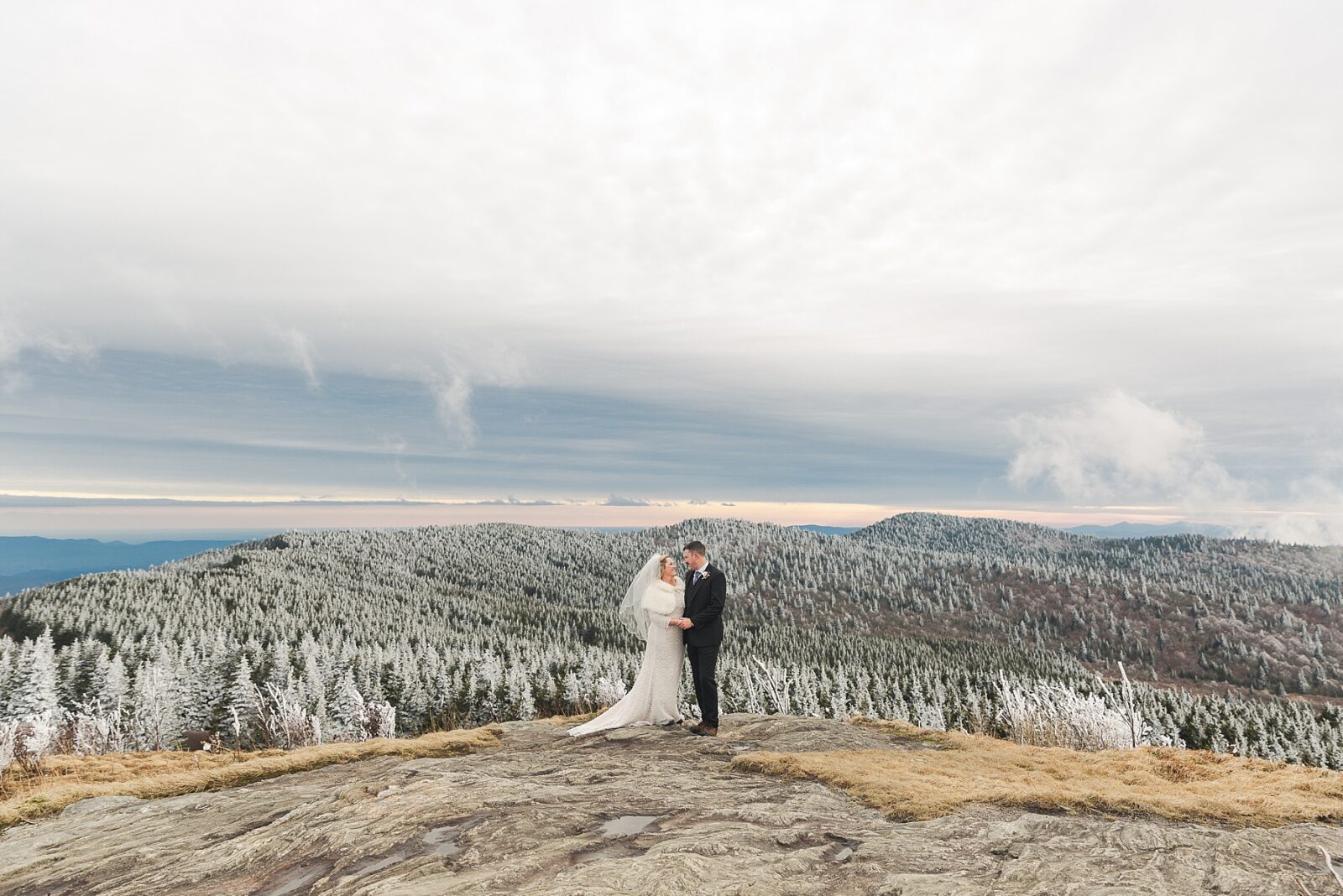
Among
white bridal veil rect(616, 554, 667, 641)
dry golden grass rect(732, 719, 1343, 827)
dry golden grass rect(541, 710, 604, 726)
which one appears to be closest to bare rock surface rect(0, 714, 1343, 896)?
dry golden grass rect(732, 719, 1343, 827)

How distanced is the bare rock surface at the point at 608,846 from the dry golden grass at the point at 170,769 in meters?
1.18

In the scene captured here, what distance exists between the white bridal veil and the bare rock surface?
17.9 ft

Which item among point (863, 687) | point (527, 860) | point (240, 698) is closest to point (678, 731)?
point (527, 860)

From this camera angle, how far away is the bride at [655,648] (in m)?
18.2

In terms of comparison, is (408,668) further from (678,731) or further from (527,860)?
(527,860)

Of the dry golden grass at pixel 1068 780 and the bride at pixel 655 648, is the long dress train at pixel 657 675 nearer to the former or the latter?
the bride at pixel 655 648

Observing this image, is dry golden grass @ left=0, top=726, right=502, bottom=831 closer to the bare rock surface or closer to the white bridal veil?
the bare rock surface

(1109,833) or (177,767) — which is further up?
(1109,833)

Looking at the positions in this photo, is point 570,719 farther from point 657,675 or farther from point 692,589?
point 692,589

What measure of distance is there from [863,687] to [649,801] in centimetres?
15299

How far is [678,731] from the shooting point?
18828mm

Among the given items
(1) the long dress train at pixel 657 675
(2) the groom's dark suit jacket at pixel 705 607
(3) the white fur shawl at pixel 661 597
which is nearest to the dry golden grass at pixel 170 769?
(1) the long dress train at pixel 657 675

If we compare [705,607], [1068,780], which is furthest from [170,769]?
[1068,780]

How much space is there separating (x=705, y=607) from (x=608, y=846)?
331 inches
